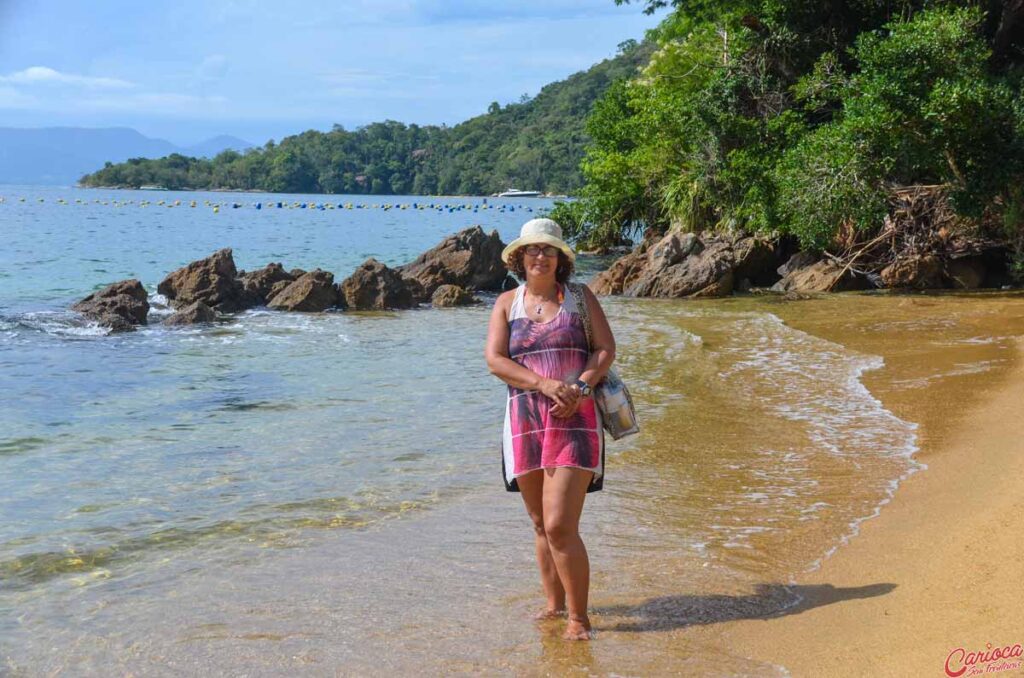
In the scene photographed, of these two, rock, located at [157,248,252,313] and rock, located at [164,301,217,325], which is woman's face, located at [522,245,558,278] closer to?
rock, located at [164,301,217,325]

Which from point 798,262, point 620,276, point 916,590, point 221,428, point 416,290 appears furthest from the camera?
point 620,276

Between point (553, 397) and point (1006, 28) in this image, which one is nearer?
point (553, 397)

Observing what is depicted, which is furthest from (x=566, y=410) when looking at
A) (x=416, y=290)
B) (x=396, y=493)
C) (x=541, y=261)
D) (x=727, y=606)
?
(x=416, y=290)

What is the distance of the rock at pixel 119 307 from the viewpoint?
1759 centimetres

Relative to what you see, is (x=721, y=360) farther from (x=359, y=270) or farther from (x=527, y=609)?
(x=359, y=270)

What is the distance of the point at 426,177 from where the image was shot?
15050cm

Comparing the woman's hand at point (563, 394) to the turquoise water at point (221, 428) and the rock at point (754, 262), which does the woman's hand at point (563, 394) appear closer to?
the turquoise water at point (221, 428)

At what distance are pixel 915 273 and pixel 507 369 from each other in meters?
18.4

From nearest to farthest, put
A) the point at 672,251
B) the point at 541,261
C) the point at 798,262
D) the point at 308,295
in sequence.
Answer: the point at 541,261 → the point at 308,295 → the point at 672,251 → the point at 798,262

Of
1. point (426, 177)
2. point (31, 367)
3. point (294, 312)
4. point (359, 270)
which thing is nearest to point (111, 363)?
point (31, 367)

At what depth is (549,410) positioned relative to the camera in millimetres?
4391

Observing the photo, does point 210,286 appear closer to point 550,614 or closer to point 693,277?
point 693,277

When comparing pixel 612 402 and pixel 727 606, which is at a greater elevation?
pixel 612 402

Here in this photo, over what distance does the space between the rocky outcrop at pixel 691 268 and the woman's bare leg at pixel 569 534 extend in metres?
17.9
